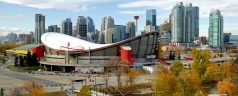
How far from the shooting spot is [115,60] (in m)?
68.1

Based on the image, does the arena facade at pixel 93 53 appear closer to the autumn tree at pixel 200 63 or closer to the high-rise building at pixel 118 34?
the autumn tree at pixel 200 63

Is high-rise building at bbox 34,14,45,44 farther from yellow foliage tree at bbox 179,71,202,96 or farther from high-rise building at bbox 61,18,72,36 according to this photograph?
yellow foliage tree at bbox 179,71,202,96

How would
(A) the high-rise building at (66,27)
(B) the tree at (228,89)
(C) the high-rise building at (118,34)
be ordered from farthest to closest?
(C) the high-rise building at (118,34) < (A) the high-rise building at (66,27) < (B) the tree at (228,89)

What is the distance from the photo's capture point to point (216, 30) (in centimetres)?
17712

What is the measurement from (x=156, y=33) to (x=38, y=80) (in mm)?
27348

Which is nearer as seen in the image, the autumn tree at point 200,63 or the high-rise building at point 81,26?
the autumn tree at point 200,63

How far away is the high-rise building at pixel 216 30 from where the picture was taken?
576 feet

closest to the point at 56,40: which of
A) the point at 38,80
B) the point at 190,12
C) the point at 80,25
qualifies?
the point at 38,80

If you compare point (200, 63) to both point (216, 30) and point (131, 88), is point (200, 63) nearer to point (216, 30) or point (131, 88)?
point (131, 88)

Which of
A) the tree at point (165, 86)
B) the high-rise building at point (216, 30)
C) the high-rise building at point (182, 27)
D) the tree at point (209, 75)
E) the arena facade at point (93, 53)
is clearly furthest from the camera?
the high-rise building at point (182, 27)

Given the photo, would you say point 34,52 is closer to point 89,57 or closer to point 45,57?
point 45,57

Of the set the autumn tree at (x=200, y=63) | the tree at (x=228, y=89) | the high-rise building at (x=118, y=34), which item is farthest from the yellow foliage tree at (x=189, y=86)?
the high-rise building at (x=118, y=34)

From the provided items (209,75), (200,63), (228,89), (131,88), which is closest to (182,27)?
(200,63)

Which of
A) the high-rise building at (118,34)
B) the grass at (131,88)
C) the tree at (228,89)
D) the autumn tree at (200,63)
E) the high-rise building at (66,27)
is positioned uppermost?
the high-rise building at (66,27)
